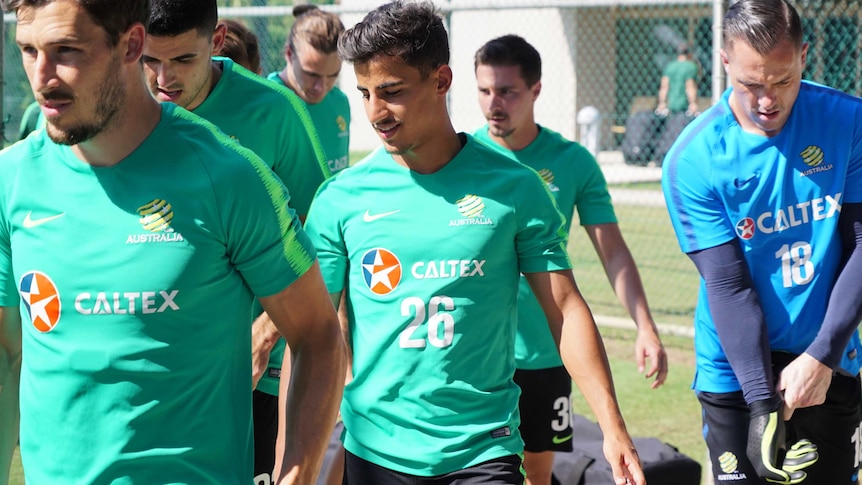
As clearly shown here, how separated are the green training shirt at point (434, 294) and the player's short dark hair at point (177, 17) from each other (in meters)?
0.72

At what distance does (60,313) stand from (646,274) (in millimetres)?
10263

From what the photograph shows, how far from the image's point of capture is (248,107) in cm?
414

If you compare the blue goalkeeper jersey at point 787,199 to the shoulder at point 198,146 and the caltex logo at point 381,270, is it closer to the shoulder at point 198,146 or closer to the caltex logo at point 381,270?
the caltex logo at point 381,270

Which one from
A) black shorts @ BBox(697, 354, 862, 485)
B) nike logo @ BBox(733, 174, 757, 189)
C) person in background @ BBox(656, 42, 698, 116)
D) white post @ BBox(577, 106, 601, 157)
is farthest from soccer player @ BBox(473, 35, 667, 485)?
person in background @ BBox(656, 42, 698, 116)

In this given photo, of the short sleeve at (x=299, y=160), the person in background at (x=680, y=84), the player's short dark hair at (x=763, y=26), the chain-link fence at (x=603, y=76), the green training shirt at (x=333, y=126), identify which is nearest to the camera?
the player's short dark hair at (x=763, y=26)

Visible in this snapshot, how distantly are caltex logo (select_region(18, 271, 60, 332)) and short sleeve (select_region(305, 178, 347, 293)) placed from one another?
1207 mm

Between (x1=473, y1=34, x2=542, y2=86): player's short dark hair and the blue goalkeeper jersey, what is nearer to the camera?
the blue goalkeeper jersey

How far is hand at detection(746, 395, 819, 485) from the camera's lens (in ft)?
13.3

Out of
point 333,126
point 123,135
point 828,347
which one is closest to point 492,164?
point 828,347

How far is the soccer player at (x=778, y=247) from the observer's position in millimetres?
4008

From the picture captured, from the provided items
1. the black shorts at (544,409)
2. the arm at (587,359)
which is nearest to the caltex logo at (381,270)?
the arm at (587,359)

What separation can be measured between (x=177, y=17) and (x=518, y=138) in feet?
7.48

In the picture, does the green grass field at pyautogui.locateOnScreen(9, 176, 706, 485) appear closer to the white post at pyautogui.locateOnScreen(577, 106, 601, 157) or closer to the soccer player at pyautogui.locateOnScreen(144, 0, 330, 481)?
the white post at pyautogui.locateOnScreen(577, 106, 601, 157)

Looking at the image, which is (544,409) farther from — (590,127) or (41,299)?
(590,127)
